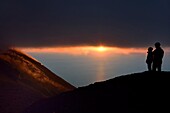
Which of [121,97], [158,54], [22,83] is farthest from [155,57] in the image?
[22,83]

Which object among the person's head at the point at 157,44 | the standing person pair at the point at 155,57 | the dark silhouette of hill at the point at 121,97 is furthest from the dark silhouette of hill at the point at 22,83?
the person's head at the point at 157,44

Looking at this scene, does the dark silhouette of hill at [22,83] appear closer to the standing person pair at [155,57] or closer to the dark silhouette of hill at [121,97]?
the dark silhouette of hill at [121,97]

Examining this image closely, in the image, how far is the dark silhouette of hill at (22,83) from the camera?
107812 millimetres

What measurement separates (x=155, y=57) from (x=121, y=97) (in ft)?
21.0

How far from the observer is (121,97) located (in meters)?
44.8

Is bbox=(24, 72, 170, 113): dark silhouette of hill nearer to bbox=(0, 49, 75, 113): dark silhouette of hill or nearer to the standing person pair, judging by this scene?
the standing person pair

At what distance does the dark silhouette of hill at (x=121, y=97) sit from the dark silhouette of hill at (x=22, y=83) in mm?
41976

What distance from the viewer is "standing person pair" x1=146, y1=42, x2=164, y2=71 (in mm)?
47000

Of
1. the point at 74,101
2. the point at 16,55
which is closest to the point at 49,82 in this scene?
the point at 16,55

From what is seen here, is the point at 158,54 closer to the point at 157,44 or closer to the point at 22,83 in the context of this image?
the point at 157,44

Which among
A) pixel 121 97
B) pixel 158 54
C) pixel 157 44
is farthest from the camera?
pixel 158 54

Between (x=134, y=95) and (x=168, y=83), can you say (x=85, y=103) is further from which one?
(x=168, y=83)

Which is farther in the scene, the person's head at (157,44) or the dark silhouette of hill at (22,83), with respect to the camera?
the dark silhouette of hill at (22,83)

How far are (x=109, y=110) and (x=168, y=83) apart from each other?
812cm
